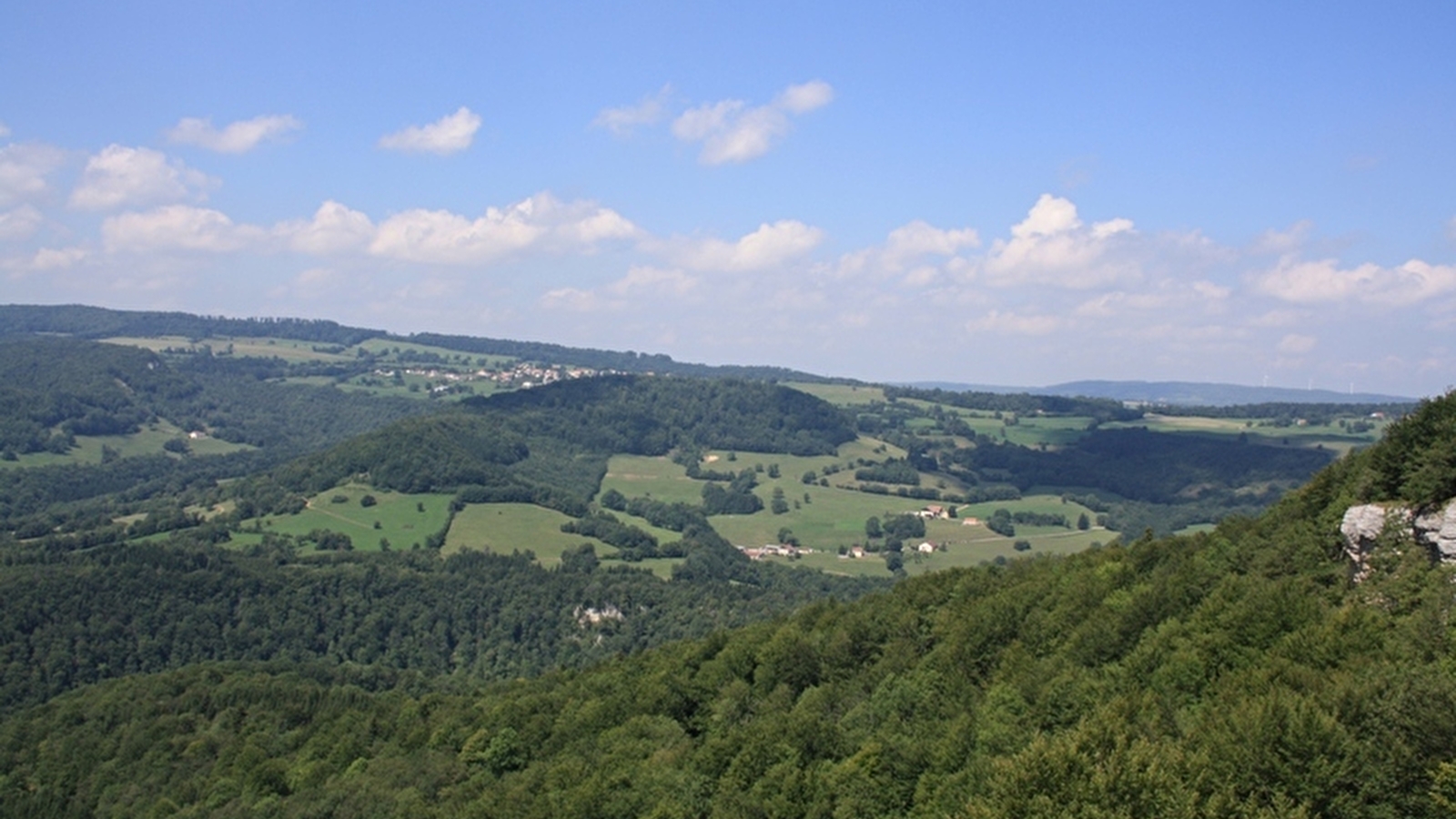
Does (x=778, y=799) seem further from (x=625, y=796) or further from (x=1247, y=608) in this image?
(x=1247, y=608)

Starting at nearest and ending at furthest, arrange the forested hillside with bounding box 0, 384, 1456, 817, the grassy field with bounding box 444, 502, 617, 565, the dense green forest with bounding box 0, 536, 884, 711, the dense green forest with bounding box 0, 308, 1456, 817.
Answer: the forested hillside with bounding box 0, 384, 1456, 817
the dense green forest with bounding box 0, 308, 1456, 817
the dense green forest with bounding box 0, 536, 884, 711
the grassy field with bounding box 444, 502, 617, 565

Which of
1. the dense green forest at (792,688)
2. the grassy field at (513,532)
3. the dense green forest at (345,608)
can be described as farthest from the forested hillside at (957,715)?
the grassy field at (513,532)

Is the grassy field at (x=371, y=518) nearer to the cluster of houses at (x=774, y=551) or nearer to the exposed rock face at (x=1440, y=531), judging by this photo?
the cluster of houses at (x=774, y=551)

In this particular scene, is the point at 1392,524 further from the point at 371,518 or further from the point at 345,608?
the point at 371,518

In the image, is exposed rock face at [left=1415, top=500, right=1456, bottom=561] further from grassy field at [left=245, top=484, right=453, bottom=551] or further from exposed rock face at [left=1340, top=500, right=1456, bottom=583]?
grassy field at [left=245, top=484, right=453, bottom=551]

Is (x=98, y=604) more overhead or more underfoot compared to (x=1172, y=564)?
more underfoot

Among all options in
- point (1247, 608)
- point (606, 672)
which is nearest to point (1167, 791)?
point (1247, 608)

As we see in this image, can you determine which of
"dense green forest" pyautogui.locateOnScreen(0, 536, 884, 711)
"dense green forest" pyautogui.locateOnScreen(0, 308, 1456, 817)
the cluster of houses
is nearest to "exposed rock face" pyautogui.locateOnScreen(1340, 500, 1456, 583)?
"dense green forest" pyautogui.locateOnScreen(0, 308, 1456, 817)
